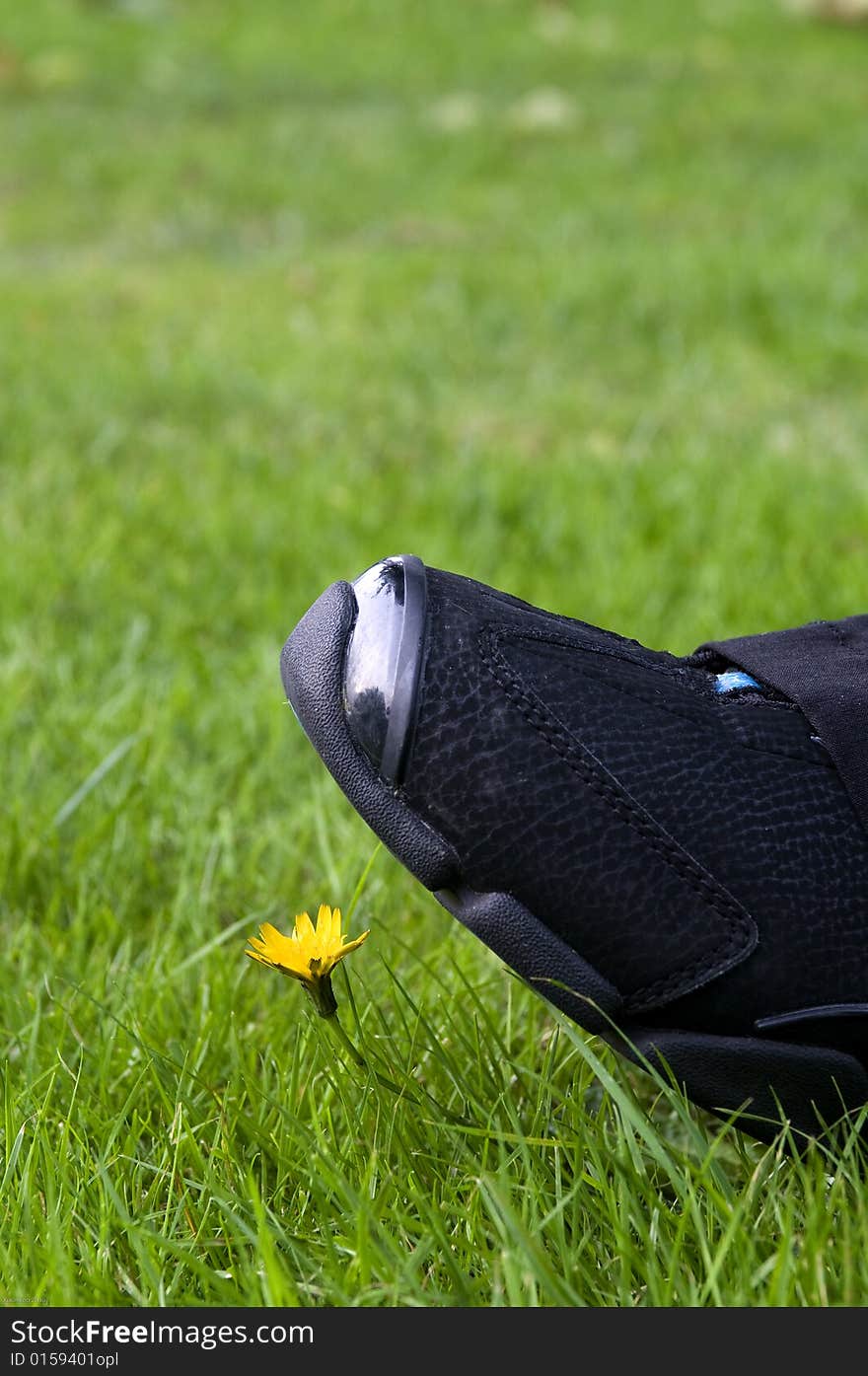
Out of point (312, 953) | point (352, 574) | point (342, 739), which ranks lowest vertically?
point (312, 953)

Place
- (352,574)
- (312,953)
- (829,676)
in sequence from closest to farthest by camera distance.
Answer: (312,953) < (829,676) < (352,574)

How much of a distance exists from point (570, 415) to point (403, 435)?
0.51m

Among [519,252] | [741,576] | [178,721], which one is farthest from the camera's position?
[519,252]

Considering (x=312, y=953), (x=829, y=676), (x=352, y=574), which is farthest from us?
(x=352, y=574)

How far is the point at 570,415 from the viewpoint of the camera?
12.3 feet

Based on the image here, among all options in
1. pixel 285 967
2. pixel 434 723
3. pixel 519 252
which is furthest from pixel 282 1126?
pixel 519 252

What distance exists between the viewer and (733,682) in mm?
1204

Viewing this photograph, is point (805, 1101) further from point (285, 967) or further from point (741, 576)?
point (741, 576)

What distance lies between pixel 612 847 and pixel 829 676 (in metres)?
0.27

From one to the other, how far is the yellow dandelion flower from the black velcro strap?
1.40 ft

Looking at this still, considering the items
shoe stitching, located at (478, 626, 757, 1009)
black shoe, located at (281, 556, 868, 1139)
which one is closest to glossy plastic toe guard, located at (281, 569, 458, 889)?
black shoe, located at (281, 556, 868, 1139)

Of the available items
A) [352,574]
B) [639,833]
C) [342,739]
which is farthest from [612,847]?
[352,574]

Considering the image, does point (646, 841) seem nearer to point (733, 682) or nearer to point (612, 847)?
point (612, 847)

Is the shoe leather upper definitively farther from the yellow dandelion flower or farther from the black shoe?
the yellow dandelion flower
